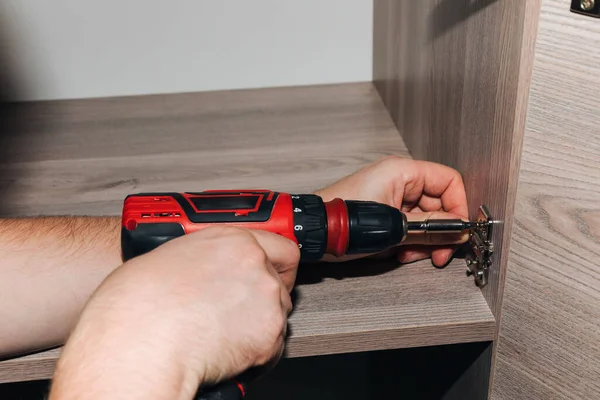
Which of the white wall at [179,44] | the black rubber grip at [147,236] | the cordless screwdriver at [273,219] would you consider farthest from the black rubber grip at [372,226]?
the white wall at [179,44]

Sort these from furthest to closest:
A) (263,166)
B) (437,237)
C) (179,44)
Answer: (179,44)
(263,166)
(437,237)

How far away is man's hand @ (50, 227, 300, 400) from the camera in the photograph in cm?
42

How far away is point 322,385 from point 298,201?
0.60 metres

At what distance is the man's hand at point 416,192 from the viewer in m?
0.63

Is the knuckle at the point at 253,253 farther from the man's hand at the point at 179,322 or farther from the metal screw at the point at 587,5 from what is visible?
the metal screw at the point at 587,5

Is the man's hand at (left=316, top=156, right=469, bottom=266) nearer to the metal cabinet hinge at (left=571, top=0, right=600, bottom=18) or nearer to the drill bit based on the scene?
the drill bit

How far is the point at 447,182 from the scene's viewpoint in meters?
0.64

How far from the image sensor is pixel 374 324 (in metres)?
0.57

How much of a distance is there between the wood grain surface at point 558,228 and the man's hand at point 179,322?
184 mm

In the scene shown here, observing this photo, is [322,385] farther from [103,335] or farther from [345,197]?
[103,335]

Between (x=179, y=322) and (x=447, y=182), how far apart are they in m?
0.30

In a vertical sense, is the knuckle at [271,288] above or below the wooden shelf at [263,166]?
above

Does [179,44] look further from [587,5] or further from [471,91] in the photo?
[587,5]

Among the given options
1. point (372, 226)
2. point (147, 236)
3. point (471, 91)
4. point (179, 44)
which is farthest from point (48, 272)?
point (179, 44)
